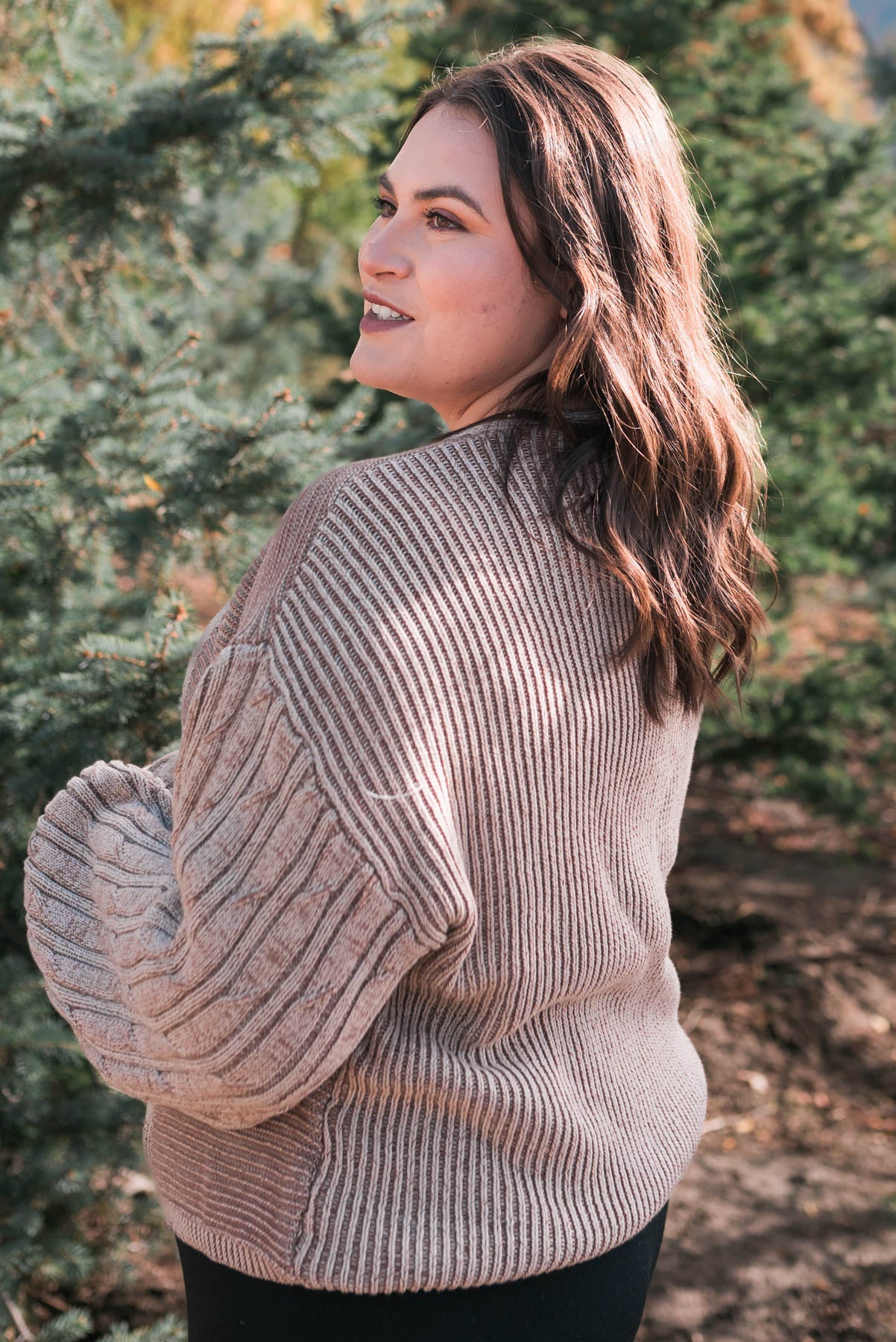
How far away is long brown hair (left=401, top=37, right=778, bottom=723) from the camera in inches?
47.6

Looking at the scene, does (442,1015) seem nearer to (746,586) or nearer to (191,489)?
(746,586)

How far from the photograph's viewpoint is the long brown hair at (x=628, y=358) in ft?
3.97

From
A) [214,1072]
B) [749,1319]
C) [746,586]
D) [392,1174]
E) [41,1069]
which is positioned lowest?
[749,1319]

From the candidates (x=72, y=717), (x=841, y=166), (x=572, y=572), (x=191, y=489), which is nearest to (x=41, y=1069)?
(x=72, y=717)

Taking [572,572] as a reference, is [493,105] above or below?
above

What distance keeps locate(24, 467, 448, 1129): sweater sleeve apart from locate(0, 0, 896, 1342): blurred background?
0.85 meters

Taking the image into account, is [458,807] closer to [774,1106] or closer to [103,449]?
[103,449]

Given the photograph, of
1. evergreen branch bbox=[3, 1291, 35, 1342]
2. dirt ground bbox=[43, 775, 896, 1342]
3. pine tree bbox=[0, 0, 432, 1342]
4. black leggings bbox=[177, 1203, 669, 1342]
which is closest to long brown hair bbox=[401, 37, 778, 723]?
black leggings bbox=[177, 1203, 669, 1342]

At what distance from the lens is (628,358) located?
1.25 metres

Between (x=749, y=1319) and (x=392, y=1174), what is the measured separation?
206 centimetres

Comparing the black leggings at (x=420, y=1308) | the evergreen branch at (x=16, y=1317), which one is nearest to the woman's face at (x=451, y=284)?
the black leggings at (x=420, y=1308)

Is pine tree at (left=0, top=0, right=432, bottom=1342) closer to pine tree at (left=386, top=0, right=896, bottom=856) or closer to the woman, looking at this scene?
the woman

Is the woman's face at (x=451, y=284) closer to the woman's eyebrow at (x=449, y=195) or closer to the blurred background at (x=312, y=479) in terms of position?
the woman's eyebrow at (x=449, y=195)

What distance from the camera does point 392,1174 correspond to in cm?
113
